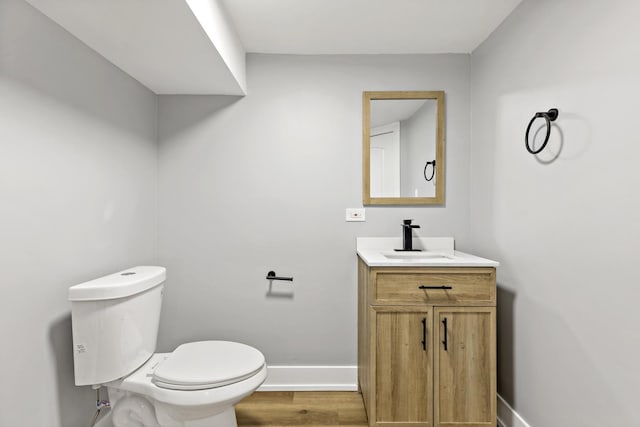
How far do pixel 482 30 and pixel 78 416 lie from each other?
291 cm

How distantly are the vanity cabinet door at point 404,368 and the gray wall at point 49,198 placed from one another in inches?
56.4

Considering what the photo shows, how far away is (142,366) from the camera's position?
1595 millimetres

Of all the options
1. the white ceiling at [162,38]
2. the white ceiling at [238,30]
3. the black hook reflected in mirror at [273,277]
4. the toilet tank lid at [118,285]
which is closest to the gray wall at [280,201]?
the black hook reflected in mirror at [273,277]

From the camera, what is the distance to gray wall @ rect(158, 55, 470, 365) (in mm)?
2225

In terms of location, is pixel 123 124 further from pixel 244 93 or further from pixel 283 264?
pixel 283 264

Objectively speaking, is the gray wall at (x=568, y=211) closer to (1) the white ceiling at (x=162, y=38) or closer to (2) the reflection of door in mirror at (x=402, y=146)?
(2) the reflection of door in mirror at (x=402, y=146)

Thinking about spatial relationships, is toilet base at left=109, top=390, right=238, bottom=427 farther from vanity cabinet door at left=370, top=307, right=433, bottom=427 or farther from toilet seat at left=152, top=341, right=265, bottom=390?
vanity cabinet door at left=370, top=307, right=433, bottom=427

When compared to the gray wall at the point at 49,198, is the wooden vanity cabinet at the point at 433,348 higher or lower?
lower

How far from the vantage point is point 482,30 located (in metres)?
1.95

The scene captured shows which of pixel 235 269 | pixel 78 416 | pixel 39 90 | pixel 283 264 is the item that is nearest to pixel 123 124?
pixel 39 90

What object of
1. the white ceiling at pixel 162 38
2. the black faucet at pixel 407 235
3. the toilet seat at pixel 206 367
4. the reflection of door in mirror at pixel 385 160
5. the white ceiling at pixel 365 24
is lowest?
the toilet seat at pixel 206 367

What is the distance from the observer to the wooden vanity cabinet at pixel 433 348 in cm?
168

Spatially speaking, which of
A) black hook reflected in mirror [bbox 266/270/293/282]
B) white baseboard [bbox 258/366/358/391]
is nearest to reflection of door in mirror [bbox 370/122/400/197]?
black hook reflected in mirror [bbox 266/270/293/282]

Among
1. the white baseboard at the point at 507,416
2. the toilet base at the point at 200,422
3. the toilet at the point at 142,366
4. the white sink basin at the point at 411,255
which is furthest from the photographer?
the white sink basin at the point at 411,255
